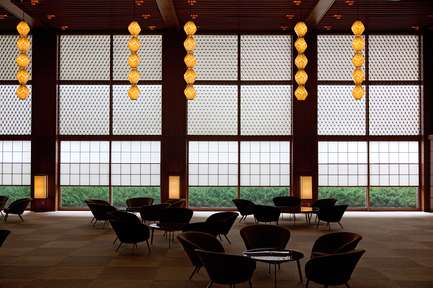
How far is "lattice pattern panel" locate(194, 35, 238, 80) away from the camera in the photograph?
14.7 m

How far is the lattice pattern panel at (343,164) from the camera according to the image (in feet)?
48.4

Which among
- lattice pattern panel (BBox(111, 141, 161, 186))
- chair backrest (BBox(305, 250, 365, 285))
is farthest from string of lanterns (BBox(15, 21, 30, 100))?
chair backrest (BBox(305, 250, 365, 285))

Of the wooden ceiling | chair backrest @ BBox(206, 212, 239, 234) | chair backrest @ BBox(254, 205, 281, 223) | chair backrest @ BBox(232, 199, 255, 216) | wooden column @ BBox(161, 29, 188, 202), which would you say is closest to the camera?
chair backrest @ BBox(206, 212, 239, 234)

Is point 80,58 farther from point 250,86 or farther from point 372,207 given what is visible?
point 372,207

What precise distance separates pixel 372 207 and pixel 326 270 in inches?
377

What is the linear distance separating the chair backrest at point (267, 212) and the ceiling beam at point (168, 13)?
16.5 feet

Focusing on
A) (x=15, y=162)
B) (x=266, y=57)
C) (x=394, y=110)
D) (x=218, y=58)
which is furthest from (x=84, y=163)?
(x=394, y=110)

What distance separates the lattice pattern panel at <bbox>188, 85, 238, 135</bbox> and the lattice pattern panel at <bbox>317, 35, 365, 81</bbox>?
2.51 m

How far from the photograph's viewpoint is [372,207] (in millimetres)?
14844

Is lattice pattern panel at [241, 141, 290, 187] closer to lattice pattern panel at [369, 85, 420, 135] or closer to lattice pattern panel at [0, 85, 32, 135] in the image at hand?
lattice pattern panel at [369, 85, 420, 135]

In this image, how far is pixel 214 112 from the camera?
48.2ft

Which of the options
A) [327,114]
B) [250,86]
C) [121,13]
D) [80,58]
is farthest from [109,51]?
[327,114]

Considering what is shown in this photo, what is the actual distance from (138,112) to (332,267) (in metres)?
9.74

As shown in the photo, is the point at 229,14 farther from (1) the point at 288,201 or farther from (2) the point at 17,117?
(2) the point at 17,117
